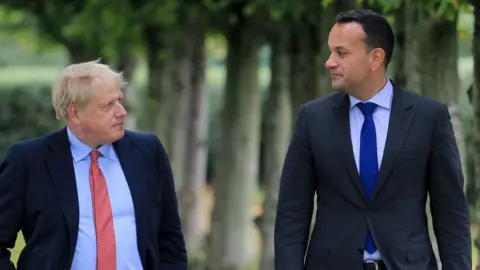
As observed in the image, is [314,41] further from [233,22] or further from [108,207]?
[108,207]

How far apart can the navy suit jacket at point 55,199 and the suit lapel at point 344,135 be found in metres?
0.67

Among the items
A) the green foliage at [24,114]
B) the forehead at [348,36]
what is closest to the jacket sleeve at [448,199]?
the forehead at [348,36]

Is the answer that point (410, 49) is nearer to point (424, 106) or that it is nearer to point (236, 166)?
point (424, 106)

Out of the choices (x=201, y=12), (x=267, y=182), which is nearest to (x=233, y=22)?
(x=201, y=12)

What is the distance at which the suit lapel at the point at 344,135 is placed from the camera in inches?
196

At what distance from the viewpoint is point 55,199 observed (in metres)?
4.95

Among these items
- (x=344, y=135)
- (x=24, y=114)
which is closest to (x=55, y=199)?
(x=344, y=135)

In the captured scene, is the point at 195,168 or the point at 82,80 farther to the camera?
the point at 195,168

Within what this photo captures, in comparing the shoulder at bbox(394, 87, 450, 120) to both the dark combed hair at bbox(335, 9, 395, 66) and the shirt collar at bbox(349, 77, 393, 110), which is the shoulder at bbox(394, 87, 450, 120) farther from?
the dark combed hair at bbox(335, 9, 395, 66)

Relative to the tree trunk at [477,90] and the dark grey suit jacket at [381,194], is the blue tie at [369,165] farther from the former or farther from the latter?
the tree trunk at [477,90]

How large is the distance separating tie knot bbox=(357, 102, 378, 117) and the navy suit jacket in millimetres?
783

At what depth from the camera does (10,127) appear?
2345 centimetres

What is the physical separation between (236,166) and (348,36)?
949 cm

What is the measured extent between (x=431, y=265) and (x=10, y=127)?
19.0m
